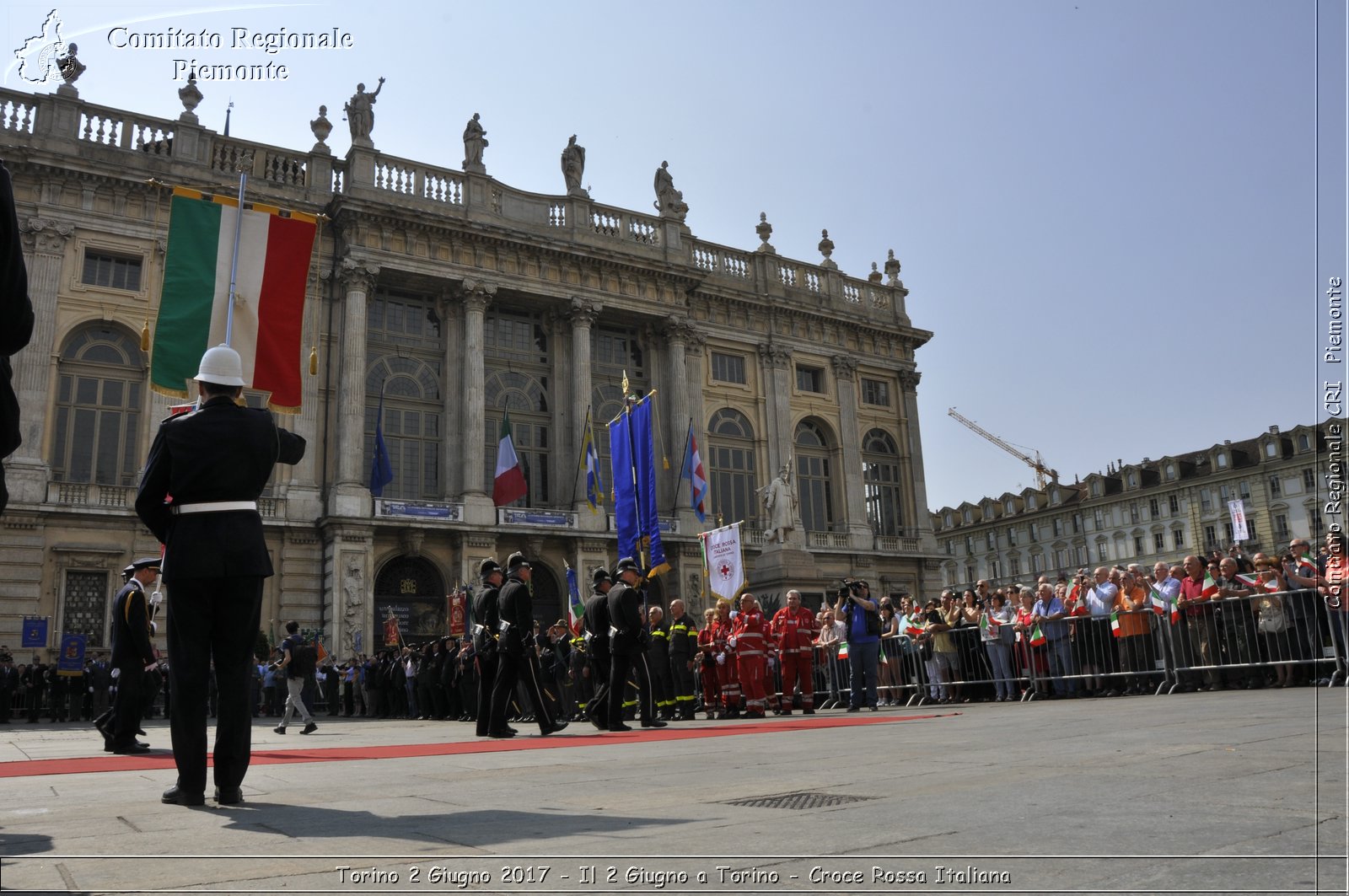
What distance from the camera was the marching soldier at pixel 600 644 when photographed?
37.3ft

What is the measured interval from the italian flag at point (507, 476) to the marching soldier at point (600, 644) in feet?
53.2

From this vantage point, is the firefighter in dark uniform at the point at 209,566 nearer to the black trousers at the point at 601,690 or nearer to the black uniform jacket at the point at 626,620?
the black uniform jacket at the point at 626,620

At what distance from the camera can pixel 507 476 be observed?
1113 inches

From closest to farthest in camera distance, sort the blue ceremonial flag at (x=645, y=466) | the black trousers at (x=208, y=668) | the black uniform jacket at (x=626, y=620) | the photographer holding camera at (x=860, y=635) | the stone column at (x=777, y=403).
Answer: the black trousers at (x=208, y=668) < the black uniform jacket at (x=626, y=620) < the photographer holding camera at (x=860, y=635) < the blue ceremonial flag at (x=645, y=466) < the stone column at (x=777, y=403)

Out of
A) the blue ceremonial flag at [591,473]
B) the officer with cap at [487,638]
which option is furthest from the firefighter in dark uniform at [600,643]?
the blue ceremonial flag at [591,473]

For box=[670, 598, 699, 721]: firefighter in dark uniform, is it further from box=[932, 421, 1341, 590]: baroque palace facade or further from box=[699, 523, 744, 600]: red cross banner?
box=[932, 421, 1341, 590]: baroque palace facade

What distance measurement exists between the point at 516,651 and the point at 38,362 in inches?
792

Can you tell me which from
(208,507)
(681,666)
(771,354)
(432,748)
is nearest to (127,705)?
(432,748)

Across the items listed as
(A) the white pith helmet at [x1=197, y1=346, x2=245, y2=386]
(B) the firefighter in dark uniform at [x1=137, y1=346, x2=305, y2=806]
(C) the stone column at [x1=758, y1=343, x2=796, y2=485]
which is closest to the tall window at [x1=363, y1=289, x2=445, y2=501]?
(C) the stone column at [x1=758, y1=343, x2=796, y2=485]

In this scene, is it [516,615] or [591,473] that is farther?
[591,473]

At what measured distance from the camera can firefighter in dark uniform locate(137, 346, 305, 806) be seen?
4.46 meters

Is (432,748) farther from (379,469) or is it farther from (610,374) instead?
(610,374)

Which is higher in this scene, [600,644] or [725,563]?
[725,563]

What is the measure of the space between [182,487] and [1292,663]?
457 inches
